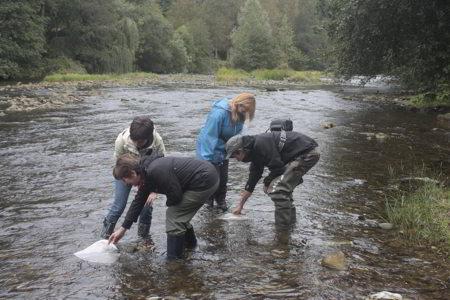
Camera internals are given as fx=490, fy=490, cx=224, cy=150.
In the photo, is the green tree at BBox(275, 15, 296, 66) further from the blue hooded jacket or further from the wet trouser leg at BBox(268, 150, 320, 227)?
the wet trouser leg at BBox(268, 150, 320, 227)

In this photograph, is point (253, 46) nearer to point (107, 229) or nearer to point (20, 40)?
point (20, 40)

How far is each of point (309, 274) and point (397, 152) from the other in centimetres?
868

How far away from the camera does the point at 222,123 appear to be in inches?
282

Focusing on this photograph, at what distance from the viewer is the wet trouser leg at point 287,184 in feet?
22.4

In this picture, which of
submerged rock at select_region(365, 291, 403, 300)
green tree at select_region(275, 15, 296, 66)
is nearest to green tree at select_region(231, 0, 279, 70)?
green tree at select_region(275, 15, 296, 66)

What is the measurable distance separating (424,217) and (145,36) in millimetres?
67967

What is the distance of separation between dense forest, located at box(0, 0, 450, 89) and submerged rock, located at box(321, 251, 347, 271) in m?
14.9

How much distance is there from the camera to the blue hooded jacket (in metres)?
7.13

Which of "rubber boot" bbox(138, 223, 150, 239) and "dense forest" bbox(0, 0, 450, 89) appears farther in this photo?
"dense forest" bbox(0, 0, 450, 89)

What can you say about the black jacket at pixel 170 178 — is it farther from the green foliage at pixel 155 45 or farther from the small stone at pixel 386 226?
the green foliage at pixel 155 45

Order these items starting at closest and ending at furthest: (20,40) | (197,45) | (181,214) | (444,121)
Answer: (181,214)
(444,121)
(20,40)
(197,45)

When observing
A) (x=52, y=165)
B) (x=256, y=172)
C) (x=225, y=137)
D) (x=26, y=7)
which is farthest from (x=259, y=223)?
(x=26, y=7)

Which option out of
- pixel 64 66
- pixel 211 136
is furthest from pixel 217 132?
pixel 64 66

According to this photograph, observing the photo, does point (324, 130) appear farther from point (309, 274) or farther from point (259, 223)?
point (309, 274)
